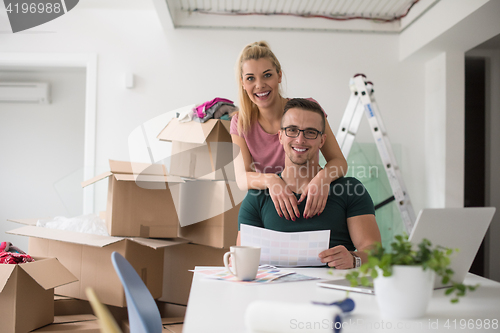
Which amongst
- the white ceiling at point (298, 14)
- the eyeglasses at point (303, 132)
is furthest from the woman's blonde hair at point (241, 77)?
the white ceiling at point (298, 14)

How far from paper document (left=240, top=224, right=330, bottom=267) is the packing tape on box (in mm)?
554

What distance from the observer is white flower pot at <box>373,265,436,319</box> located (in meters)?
0.59

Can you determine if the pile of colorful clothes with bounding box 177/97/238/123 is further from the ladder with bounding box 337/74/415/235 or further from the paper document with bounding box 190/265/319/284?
the paper document with bounding box 190/265/319/284

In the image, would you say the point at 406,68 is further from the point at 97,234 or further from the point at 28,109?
the point at 28,109

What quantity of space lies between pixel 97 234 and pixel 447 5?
8.35 ft

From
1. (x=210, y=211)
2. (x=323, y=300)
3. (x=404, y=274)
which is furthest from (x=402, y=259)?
(x=210, y=211)

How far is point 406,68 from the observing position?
328cm

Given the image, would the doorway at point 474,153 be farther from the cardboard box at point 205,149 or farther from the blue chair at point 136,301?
the blue chair at point 136,301

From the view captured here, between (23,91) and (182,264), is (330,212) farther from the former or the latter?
(23,91)

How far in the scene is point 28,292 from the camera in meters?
1.63

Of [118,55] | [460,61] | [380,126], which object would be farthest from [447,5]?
[118,55]

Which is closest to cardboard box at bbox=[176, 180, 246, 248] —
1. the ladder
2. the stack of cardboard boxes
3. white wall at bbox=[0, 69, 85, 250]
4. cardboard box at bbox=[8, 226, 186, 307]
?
the stack of cardboard boxes

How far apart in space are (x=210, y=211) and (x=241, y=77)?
688mm

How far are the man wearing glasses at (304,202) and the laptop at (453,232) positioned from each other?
17.0 inches
